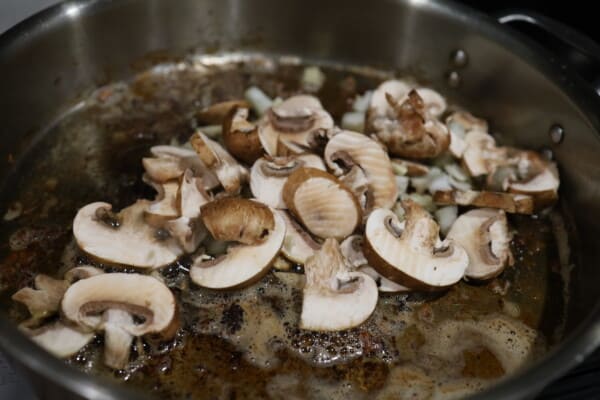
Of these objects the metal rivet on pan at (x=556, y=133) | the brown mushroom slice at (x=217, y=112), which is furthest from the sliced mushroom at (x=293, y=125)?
the metal rivet on pan at (x=556, y=133)

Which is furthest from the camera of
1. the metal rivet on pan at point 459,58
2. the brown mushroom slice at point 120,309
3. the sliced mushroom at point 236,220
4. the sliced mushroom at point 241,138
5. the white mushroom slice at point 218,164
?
the metal rivet on pan at point 459,58

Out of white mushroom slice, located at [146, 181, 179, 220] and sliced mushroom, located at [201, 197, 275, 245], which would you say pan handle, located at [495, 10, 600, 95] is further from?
white mushroom slice, located at [146, 181, 179, 220]

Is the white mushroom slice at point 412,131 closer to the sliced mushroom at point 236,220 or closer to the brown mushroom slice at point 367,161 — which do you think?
the brown mushroom slice at point 367,161

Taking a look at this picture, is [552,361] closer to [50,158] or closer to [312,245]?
[312,245]

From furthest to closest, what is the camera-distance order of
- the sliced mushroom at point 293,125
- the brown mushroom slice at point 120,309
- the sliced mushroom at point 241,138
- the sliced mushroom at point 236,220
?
the sliced mushroom at point 293,125, the sliced mushroom at point 241,138, the sliced mushroom at point 236,220, the brown mushroom slice at point 120,309

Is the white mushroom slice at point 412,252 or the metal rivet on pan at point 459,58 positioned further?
the metal rivet on pan at point 459,58

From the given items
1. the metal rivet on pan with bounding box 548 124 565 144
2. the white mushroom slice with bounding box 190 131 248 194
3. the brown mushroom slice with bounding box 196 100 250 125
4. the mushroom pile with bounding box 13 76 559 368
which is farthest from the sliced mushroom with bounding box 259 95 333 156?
the metal rivet on pan with bounding box 548 124 565 144

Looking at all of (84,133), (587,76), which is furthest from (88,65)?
(587,76)
